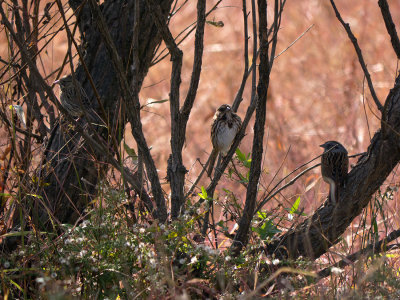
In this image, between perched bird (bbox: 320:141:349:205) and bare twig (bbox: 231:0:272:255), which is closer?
bare twig (bbox: 231:0:272:255)

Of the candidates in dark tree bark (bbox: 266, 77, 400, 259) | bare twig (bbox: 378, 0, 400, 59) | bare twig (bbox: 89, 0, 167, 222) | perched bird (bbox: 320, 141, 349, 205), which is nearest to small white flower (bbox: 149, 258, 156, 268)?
bare twig (bbox: 89, 0, 167, 222)

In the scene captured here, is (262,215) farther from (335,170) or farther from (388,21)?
(388,21)

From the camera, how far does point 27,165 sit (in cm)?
327

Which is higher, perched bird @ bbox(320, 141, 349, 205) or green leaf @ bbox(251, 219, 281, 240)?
perched bird @ bbox(320, 141, 349, 205)

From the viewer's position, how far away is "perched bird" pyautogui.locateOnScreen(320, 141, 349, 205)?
3056 millimetres

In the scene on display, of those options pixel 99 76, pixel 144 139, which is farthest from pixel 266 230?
pixel 99 76

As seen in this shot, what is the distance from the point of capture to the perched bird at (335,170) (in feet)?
10.0

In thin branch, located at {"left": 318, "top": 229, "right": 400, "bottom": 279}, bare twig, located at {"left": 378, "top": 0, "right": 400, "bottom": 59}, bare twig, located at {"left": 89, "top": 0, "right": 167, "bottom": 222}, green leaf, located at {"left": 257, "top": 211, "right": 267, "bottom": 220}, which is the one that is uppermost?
bare twig, located at {"left": 378, "top": 0, "right": 400, "bottom": 59}

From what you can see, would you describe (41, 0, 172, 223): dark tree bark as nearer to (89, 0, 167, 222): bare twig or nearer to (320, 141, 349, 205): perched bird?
(89, 0, 167, 222): bare twig

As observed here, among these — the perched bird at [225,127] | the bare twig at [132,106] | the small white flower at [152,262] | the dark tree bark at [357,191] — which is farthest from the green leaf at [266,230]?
the perched bird at [225,127]

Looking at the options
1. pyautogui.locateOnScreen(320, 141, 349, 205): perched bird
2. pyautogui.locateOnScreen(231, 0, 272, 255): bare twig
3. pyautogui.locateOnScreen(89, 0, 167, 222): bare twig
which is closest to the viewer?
pyautogui.locateOnScreen(231, 0, 272, 255): bare twig

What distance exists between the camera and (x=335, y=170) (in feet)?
10.6

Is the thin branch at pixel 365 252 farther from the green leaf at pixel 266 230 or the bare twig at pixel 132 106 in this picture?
the bare twig at pixel 132 106

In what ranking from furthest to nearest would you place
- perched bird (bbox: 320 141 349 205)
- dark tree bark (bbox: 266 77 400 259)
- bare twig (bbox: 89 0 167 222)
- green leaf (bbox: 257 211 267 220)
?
green leaf (bbox: 257 211 267 220)
perched bird (bbox: 320 141 349 205)
dark tree bark (bbox: 266 77 400 259)
bare twig (bbox: 89 0 167 222)
